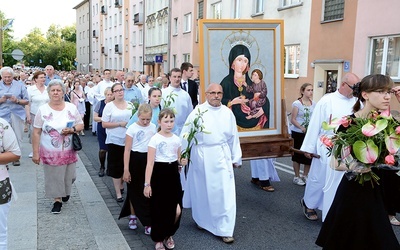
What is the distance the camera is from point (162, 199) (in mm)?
4621

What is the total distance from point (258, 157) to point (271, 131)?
1.61 feet

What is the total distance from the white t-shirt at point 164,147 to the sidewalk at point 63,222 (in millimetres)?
1119

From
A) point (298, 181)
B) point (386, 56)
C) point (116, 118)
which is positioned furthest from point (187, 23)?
point (116, 118)

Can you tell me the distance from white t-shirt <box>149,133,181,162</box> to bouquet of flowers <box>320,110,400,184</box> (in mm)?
1852

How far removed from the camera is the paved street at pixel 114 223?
487 cm

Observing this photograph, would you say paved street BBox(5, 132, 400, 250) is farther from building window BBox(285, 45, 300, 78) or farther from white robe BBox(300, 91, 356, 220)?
building window BBox(285, 45, 300, 78)

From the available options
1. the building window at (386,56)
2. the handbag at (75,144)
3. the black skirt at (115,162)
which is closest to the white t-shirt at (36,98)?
the black skirt at (115,162)

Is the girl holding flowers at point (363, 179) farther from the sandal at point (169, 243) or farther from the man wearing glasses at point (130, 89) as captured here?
the man wearing glasses at point (130, 89)

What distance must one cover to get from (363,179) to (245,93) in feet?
9.66

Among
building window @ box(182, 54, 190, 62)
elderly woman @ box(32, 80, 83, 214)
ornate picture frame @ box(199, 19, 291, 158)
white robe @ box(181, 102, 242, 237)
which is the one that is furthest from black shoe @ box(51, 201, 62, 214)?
building window @ box(182, 54, 190, 62)

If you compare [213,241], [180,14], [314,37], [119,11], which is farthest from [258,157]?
[119,11]

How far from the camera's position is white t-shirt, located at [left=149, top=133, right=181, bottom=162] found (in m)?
4.59

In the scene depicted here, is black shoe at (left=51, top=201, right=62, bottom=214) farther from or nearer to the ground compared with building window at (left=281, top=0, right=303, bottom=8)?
nearer to the ground

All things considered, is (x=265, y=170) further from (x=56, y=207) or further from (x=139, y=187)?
(x=56, y=207)
